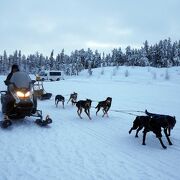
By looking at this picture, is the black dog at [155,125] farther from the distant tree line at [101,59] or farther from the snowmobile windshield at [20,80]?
the distant tree line at [101,59]

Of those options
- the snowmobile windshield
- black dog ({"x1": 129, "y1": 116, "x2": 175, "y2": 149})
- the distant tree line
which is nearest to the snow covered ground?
black dog ({"x1": 129, "y1": 116, "x2": 175, "y2": 149})

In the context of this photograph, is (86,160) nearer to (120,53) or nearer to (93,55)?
(120,53)

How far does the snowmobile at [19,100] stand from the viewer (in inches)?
390

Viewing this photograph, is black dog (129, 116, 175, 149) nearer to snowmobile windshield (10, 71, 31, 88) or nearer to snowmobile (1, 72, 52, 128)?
snowmobile (1, 72, 52, 128)

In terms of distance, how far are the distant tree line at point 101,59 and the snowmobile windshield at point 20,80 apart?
204 feet

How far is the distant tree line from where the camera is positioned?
9072 centimetres

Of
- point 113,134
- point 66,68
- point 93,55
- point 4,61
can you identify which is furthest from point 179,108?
point 4,61

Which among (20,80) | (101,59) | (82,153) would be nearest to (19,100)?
(20,80)

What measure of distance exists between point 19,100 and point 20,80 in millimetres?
854

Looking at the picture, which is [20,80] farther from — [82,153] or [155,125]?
[155,125]

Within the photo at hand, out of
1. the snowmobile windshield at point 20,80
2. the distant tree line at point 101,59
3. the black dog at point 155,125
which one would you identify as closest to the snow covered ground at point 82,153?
the black dog at point 155,125

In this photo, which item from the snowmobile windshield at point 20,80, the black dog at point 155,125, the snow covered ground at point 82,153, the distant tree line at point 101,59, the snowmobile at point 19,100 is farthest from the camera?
the distant tree line at point 101,59

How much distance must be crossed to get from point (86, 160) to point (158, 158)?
5.59 feet

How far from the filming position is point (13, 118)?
10.7 metres
